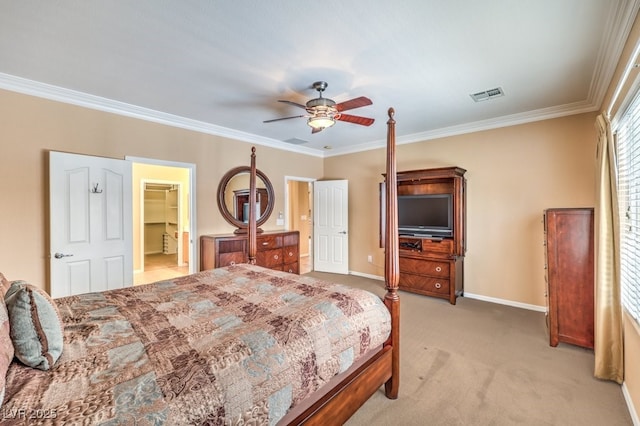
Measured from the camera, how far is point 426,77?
2.76 meters

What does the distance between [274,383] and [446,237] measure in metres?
3.80

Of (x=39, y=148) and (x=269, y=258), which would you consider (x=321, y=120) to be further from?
(x=39, y=148)

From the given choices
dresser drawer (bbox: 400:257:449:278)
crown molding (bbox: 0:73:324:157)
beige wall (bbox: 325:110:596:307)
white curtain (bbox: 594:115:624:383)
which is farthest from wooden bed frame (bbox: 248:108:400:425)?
crown molding (bbox: 0:73:324:157)

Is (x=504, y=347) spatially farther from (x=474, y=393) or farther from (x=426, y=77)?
(x=426, y=77)

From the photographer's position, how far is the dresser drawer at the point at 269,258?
4.49m

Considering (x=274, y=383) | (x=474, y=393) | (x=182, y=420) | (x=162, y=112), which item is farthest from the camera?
(x=162, y=112)

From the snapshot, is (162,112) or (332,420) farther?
(162,112)

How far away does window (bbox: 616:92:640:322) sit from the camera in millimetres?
1908

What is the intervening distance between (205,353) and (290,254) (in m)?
3.81

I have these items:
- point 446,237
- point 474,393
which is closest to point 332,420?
point 474,393

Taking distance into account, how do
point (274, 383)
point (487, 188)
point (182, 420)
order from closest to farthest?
point (182, 420), point (274, 383), point (487, 188)

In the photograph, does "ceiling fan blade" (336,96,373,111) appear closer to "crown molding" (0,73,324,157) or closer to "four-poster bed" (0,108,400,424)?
"four-poster bed" (0,108,400,424)

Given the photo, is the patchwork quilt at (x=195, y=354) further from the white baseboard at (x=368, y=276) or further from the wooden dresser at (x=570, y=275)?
the white baseboard at (x=368, y=276)

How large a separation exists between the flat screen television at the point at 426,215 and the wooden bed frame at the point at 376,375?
2668mm
